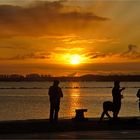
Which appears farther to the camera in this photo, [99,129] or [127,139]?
[99,129]

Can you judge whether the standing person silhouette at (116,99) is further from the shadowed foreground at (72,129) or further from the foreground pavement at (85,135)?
the foreground pavement at (85,135)

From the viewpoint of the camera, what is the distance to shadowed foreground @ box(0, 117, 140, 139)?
20.4 m

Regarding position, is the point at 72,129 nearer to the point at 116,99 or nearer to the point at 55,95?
the point at 55,95

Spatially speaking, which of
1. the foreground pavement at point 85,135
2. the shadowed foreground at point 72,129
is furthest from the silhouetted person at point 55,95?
the foreground pavement at point 85,135

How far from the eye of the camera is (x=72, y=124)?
2419cm

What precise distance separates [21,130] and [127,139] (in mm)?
4998

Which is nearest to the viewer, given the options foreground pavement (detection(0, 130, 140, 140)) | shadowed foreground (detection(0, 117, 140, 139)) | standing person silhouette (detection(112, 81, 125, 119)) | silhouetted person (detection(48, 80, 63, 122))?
foreground pavement (detection(0, 130, 140, 140))

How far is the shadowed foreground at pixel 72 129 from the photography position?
20359mm

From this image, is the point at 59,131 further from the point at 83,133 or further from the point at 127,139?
the point at 127,139

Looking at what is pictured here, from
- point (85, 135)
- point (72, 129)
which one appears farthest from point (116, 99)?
point (85, 135)

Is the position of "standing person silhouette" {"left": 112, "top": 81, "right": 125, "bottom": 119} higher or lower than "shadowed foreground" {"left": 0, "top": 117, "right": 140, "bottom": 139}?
higher

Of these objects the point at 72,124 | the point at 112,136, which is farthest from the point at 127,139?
the point at 72,124

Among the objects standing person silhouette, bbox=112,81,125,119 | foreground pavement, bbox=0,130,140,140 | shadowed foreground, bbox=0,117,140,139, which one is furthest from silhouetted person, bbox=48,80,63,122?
foreground pavement, bbox=0,130,140,140

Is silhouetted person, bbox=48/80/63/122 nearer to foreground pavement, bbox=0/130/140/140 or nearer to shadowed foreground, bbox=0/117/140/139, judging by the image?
shadowed foreground, bbox=0/117/140/139
